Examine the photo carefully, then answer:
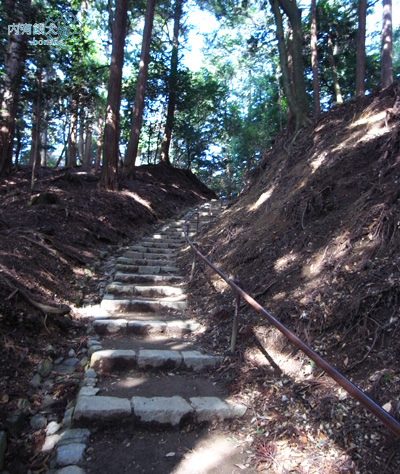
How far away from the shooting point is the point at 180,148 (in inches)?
A: 1054

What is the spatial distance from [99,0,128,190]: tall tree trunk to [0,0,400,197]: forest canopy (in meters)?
0.03

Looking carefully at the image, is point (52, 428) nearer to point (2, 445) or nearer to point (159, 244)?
point (2, 445)

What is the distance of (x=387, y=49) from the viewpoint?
11289mm

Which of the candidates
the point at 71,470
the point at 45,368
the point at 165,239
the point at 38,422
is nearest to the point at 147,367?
the point at 45,368

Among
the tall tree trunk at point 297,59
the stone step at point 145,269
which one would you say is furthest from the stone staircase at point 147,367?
the tall tree trunk at point 297,59

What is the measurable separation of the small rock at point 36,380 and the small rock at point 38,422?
441 mm

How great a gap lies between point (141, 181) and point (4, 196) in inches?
264

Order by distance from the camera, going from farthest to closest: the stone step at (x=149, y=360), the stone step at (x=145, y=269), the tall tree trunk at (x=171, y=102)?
the tall tree trunk at (x=171, y=102)
the stone step at (x=145, y=269)
the stone step at (x=149, y=360)

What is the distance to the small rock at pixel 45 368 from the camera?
3.36m

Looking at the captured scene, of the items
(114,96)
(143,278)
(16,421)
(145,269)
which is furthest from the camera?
(114,96)

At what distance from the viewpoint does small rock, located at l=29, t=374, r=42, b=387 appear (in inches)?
124

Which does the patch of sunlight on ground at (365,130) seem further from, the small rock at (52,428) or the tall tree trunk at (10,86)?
the tall tree trunk at (10,86)

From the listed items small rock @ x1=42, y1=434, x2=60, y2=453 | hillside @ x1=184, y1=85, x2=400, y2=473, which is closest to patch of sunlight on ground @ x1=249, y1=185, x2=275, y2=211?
hillside @ x1=184, y1=85, x2=400, y2=473

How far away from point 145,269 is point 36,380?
12.3 ft
